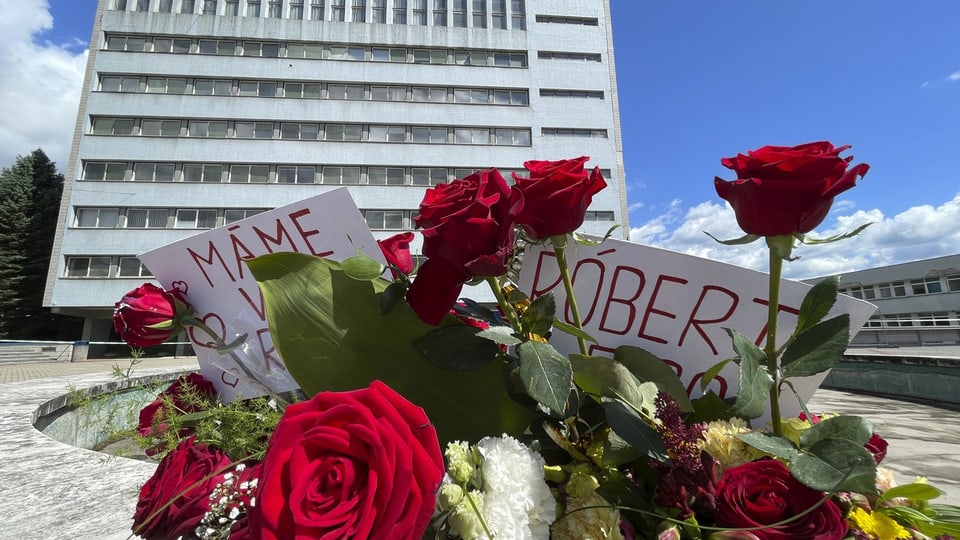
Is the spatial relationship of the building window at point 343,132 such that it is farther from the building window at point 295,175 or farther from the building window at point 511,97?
the building window at point 511,97

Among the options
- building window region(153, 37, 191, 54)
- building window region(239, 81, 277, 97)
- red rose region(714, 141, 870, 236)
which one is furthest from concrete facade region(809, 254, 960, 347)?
building window region(153, 37, 191, 54)

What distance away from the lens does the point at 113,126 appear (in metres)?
20.1

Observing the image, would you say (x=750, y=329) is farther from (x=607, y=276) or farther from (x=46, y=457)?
(x=46, y=457)

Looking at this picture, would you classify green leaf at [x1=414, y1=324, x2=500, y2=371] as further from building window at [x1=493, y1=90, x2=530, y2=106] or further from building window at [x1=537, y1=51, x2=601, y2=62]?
building window at [x1=537, y1=51, x2=601, y2=62]

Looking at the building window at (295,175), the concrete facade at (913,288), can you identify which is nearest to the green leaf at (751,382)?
the building window at (295,175)

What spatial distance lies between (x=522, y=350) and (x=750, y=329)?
0.33 m

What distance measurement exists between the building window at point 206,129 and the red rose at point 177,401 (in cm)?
2358

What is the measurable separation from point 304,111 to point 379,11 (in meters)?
6.82

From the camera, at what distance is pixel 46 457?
1.47 meters

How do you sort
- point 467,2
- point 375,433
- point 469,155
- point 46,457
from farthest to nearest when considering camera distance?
point 467,2
point 469,155
point 46,457
point 375,433

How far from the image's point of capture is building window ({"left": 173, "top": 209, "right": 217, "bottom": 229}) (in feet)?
64.9

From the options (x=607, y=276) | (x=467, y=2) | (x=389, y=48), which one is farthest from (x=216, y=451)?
(x=467, y=2)

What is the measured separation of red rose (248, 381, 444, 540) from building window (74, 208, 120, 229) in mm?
24521

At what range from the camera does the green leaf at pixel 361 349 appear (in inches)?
18.5
